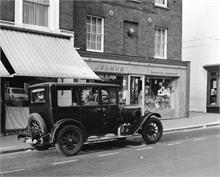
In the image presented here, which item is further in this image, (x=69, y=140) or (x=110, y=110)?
(x=110, y=110)

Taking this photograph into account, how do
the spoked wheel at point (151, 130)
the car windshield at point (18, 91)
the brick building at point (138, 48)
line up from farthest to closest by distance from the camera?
the brick building at point (138, 48) → the car windshield at point (18, 91) → the spoked wheel at point (151, 130)

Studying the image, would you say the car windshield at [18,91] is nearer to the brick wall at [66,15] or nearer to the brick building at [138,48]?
the brick wall at [66,15]

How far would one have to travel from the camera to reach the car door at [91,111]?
10.1 metres

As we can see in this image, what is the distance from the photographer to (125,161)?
8672mm

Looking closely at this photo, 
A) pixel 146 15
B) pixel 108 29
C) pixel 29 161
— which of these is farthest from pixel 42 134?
pixel 146 15

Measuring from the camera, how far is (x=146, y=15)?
781 inches

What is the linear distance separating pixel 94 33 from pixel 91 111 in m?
8.07

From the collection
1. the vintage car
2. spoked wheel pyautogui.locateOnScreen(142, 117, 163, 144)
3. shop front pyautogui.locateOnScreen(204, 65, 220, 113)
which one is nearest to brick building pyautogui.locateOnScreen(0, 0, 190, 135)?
spoked wheel pyautogui.locateOnScreen(142, 117, 163, 144)

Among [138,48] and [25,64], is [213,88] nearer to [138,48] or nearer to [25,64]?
[138,48]

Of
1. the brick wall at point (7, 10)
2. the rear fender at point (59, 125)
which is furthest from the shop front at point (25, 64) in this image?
the rear fender at point (59, 125)

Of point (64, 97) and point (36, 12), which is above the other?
point (36, 12)

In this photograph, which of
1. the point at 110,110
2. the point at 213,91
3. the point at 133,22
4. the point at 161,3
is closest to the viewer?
the point at 110,110

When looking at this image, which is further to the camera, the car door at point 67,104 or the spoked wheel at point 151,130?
the spoked wheel at point 151,130

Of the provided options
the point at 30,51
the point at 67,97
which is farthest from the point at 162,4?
the point at 67,97
